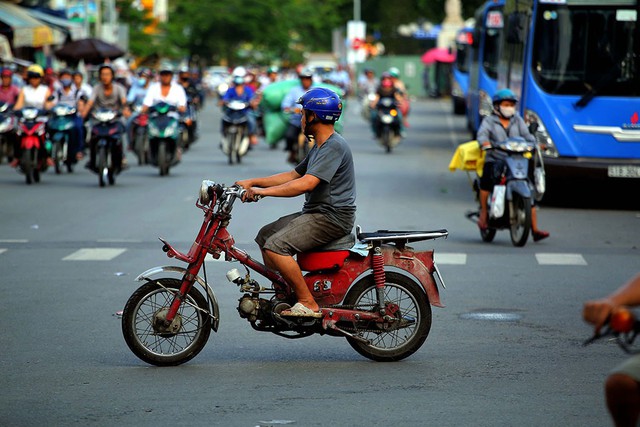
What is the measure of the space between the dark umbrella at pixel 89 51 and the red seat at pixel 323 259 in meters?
30.9

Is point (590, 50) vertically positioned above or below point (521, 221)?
above

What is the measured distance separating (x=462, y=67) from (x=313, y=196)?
36807 mm

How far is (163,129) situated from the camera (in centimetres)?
2177

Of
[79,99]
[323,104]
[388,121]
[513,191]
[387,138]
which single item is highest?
[323,104]

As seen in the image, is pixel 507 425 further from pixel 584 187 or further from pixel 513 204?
pixel 584 187

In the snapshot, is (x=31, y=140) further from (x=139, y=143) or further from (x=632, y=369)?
(x=632, y=369)

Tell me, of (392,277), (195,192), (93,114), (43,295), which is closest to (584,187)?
(195,192)

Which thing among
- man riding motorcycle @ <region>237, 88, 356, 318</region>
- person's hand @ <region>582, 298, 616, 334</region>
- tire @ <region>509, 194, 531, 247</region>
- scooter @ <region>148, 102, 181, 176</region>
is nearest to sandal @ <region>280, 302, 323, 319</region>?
man riding motorcycle @ <region>237, 88, 356, 318</region>

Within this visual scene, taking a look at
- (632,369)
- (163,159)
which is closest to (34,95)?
(163,159)

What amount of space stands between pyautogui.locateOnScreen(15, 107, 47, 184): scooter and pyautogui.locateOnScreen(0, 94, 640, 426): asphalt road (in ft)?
9.57

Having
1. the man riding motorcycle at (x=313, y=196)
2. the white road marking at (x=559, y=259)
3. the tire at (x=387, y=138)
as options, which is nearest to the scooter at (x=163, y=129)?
the tire at (x=387, y=138)

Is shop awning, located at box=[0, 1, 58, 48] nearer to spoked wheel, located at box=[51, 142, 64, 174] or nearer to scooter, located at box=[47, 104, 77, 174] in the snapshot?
spoked wheel, located at box=[51, 142, 64, 174]

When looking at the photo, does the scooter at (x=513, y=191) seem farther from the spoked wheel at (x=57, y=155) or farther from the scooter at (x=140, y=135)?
the scooter at (x=140, y=135)

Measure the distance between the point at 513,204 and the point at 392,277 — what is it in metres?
6.08
